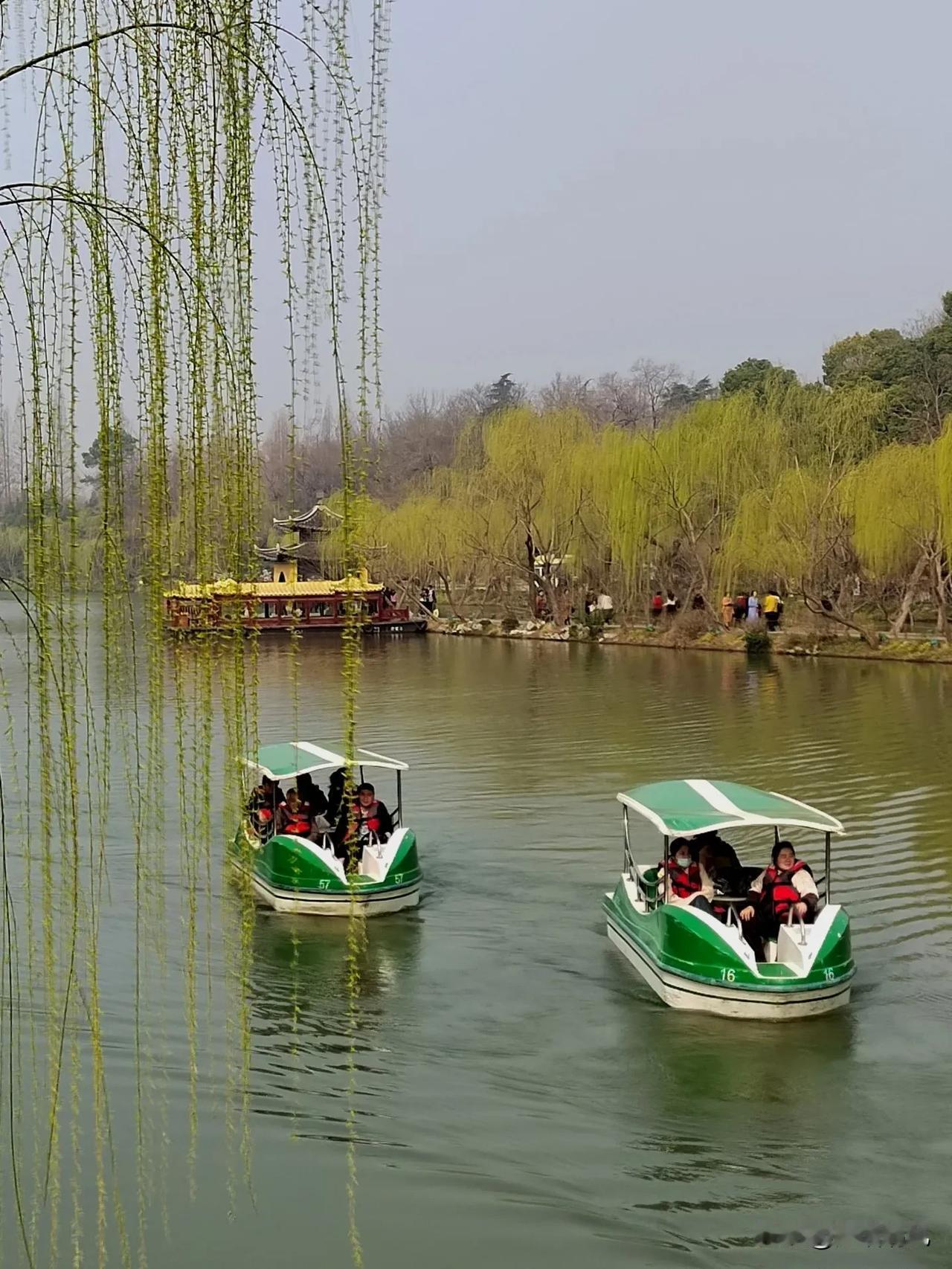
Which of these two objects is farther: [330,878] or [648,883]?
[330,878]

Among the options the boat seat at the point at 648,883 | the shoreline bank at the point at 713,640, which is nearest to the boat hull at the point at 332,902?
the boat seat at the point at 648,883

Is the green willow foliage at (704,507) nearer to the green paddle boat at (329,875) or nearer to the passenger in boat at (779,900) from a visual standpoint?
the green paddle boat at (329,875)

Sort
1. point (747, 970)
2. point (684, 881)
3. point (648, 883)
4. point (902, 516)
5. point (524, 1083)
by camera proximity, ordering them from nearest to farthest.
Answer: point (524, 1083)
point (747, 970)
point (684, 881)
point (648, 883)
point (902, 516)

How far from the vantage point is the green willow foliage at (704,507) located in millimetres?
29062

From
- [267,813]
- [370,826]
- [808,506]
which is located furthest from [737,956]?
[808,506]

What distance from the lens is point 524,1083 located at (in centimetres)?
784

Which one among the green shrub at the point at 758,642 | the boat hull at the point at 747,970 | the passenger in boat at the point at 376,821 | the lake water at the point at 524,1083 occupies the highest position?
the green shrub at the point at 758,642

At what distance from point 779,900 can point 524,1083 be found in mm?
2301

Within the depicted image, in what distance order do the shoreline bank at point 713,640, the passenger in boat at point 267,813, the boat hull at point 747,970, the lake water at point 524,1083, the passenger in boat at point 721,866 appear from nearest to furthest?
the lake water at point 524,1083
the boat hull at point 747,970
the passenger in boat at point 721,866
the passenger in boat at point 267,813
the shoreline bank at point 713,640

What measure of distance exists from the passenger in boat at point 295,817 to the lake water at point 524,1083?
2.59 ft

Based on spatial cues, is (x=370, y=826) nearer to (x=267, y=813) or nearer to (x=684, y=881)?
(x=267, y=813)

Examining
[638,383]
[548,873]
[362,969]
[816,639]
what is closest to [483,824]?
[548,873]

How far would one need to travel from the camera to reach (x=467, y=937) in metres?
10.7

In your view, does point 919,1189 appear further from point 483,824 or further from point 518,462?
point 518,462
